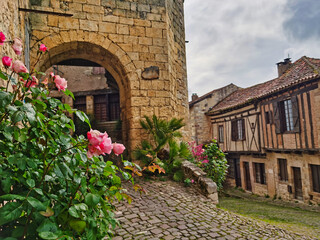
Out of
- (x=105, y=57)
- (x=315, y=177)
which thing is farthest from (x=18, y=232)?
(x=315, y=177)

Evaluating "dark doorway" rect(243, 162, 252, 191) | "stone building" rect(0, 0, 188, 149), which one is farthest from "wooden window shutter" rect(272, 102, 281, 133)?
"stone building" rect(0, 0, 188, 149)

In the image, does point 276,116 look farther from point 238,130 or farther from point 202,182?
point 202,182

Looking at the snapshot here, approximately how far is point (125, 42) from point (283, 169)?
29.8ft

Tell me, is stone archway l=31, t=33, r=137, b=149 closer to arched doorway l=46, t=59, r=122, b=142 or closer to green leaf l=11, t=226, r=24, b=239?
arched doorway l=46, t=59, r=122, b=142

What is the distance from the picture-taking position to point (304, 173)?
945cm

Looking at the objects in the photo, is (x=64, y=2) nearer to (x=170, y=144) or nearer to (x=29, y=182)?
(x=170, y=144)

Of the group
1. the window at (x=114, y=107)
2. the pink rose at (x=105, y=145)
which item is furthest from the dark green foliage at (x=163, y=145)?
the window at (x=114, y=107)

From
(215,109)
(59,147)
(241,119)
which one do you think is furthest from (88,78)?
(59,147)

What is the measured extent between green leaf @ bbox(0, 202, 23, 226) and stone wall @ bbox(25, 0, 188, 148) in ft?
13.2

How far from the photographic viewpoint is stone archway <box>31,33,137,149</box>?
5016 millimetres

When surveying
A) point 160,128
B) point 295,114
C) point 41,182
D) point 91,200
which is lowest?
point 91,200

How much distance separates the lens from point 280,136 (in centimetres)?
1027

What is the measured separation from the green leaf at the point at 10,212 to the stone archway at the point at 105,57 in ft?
13.3

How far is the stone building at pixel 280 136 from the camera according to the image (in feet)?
29.1
